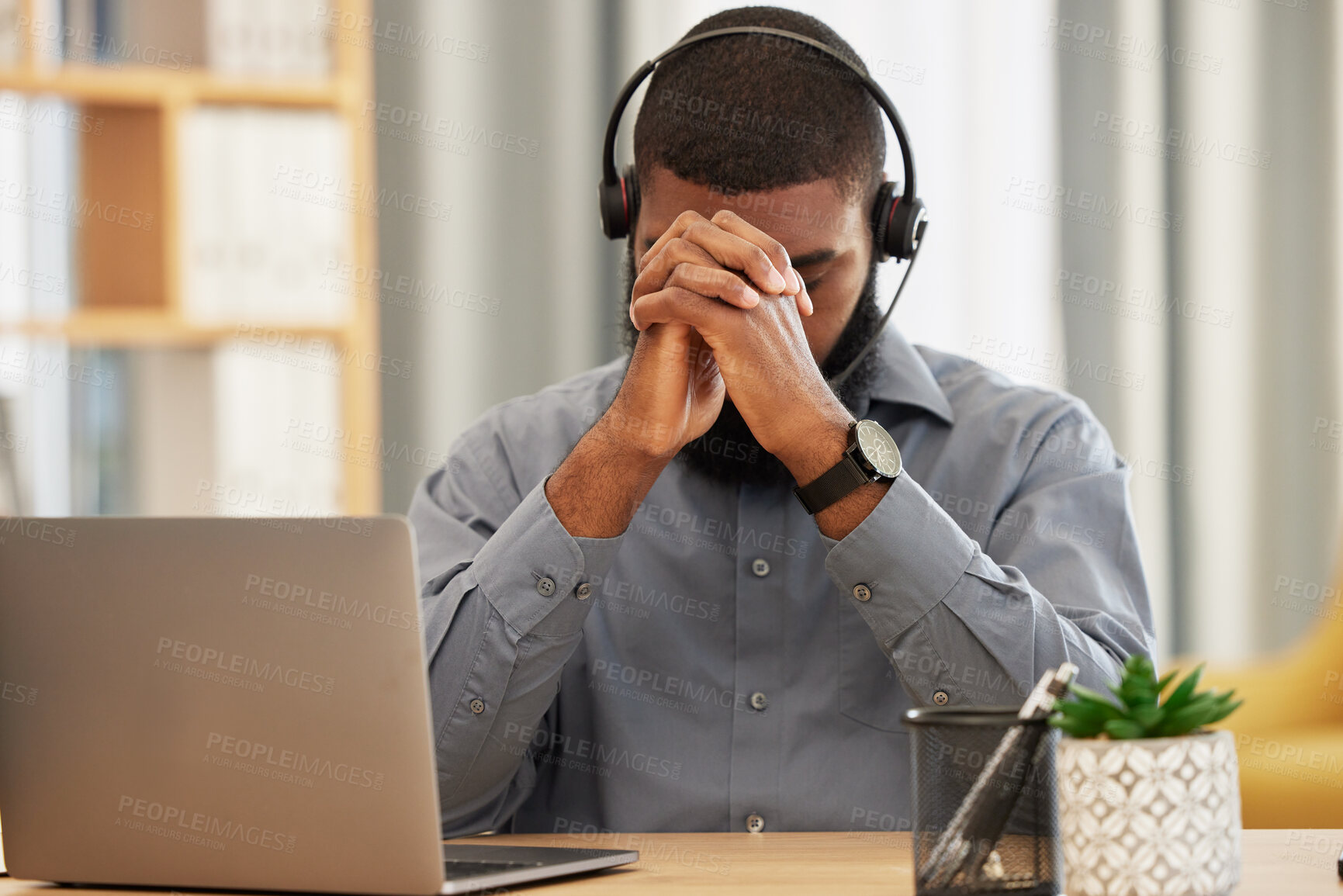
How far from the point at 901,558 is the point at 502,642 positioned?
13.1 inches

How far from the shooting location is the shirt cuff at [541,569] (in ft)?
3.20

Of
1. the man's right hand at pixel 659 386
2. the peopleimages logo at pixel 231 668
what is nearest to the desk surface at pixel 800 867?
the peopleimages logo at pixel 231 668

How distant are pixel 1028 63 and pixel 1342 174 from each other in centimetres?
66

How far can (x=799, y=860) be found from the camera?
31.3 inches

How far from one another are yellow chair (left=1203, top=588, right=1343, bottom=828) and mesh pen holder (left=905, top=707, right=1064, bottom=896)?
1.15 m

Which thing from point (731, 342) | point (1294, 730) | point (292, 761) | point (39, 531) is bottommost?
point (1294, 730)

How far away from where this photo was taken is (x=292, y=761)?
2.13ft

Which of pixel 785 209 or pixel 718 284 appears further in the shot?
pixel 785 209

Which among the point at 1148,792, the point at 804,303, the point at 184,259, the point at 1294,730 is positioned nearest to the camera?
the point at 1148,792

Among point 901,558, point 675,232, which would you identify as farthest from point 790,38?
point 901,558

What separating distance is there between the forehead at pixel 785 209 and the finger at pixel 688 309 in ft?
0.65

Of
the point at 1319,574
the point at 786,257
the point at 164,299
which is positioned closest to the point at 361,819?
the point at 786,257

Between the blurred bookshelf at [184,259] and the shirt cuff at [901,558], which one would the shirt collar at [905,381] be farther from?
the blurred bookshelf at [184,259]

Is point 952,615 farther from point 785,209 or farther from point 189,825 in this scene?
point 189,825
